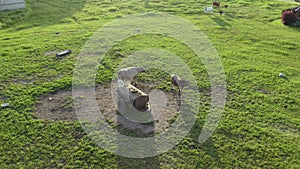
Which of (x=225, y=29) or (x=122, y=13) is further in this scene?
(x=122, y=13)

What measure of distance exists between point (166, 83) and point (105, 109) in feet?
5.59

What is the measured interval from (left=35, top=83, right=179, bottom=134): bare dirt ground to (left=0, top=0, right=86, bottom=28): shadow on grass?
618cm

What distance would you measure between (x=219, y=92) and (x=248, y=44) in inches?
150

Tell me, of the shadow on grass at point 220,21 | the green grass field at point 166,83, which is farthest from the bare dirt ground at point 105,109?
the shadow on grass at point 220,21

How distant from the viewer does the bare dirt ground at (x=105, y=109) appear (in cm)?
562

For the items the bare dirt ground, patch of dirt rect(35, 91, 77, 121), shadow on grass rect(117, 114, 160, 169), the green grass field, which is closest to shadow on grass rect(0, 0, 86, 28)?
the green grass field

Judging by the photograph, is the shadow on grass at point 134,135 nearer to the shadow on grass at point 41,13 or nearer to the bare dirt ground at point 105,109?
the bare dirt ground at point 105,109

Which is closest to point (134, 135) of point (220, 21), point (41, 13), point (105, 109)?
point (105, 109)

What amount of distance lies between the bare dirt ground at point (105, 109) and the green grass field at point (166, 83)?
198 mm

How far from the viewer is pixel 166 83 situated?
7.11 m

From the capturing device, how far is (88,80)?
7191 mm

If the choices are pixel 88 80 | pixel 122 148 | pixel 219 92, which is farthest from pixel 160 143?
pixel 88 80

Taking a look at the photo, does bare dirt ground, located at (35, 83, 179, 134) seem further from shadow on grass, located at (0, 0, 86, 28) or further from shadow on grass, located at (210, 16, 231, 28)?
shadow on grass, located at (0, 0, 86, 28)

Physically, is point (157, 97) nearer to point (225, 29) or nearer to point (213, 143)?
point (213, 143)
